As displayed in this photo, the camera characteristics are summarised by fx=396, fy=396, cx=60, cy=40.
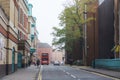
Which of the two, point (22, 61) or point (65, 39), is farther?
point (65, 39)

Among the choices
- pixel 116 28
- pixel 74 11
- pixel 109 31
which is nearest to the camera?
pixel 116 28

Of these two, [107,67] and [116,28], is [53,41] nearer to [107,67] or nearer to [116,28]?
[116,28]

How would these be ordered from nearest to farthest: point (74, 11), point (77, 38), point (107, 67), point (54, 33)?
point (107, 67), point (74, 11), point (77, 38), point (54, 33)

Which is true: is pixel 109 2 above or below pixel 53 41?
above

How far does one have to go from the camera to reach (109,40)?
73.2 metres

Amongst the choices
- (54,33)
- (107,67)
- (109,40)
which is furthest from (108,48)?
(54,33)

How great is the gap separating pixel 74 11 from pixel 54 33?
15.5 m

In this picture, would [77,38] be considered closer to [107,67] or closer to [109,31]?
[109,31]

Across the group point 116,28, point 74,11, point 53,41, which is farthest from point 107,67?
point 53,41

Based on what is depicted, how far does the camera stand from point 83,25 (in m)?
87.4

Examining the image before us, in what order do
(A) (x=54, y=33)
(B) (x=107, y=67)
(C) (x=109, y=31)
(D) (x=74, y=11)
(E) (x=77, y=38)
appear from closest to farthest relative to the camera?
(B) (x=107, y=67) → (C) (x=109, y=31) → (D) (x=74, y=11) → (E) (x=77, y=38) → (A) (x=54, y=33)

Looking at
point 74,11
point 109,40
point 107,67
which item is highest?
point 74,11

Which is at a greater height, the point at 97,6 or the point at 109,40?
the point at 97,6

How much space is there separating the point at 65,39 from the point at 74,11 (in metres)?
12.0
